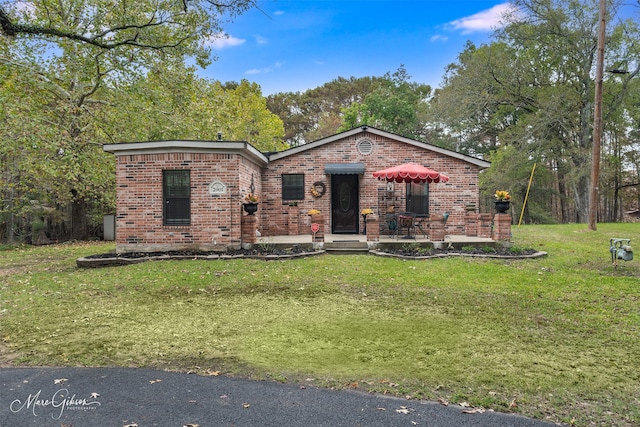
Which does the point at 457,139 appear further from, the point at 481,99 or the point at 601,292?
the point at 601,292

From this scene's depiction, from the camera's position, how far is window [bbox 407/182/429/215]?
12.9m

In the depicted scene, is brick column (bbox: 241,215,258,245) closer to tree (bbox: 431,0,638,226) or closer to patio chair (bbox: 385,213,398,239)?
patio chair (bbox: 385,213,398,239)

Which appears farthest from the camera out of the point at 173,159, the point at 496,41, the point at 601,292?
the point at 496,41

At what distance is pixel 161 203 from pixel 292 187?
14.3ft

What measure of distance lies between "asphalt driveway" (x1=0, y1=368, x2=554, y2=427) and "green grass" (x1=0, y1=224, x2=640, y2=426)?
0.22m

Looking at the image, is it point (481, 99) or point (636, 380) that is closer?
Answer: point (636, 380)

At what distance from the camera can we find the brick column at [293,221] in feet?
43.3

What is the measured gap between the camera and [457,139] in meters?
28.4

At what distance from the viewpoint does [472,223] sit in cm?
1242

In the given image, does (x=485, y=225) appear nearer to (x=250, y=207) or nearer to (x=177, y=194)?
(x=250, y=207)

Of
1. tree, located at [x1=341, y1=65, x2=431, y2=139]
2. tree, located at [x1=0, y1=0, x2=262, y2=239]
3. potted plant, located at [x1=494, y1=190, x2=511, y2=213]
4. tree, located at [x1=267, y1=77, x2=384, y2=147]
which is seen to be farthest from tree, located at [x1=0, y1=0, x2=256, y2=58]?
tree, located at [x1=267, y1=77, x2=384, y2=147]

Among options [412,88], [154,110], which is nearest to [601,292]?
[154,110]

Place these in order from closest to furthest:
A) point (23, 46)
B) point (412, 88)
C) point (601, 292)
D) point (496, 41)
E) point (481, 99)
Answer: point (601, 292)
point (23, 46)
point (481, 99)
point (496, 41)
point (412, 88)

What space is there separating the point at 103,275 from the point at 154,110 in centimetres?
855
